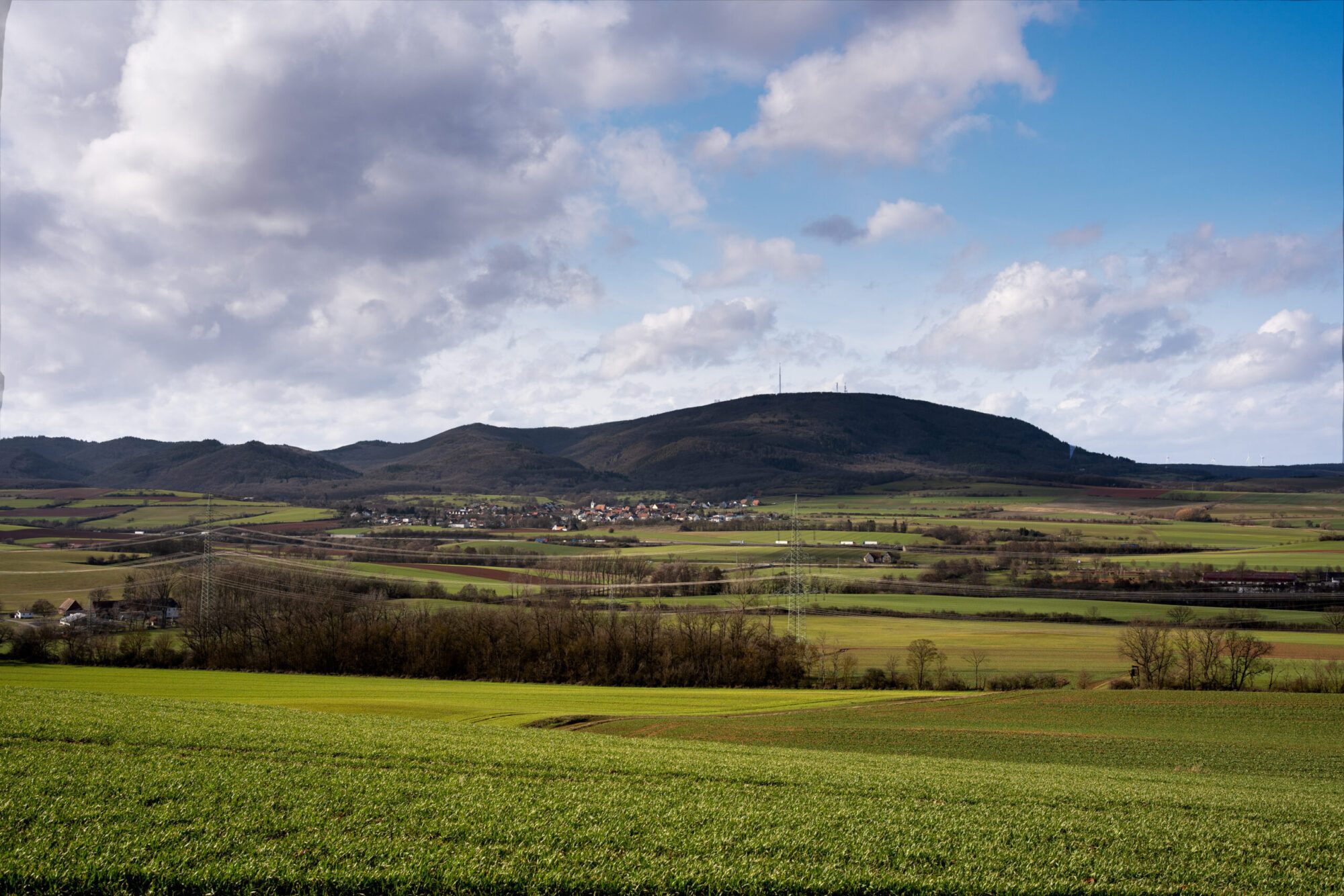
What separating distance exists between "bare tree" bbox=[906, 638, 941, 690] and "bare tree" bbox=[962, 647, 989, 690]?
3132mm

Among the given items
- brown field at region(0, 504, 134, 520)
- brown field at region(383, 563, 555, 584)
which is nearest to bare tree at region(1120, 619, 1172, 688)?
brown field at region(383, 563, 555, 584)

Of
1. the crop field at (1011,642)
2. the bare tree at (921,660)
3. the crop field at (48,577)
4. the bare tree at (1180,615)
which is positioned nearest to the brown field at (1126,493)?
the bare tree at (1180,615)

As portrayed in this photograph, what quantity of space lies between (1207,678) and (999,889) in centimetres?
5685

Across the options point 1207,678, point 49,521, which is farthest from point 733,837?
point 49,521

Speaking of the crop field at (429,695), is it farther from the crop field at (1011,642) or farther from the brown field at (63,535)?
the brown field at (63,535)

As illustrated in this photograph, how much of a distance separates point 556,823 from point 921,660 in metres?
52.2

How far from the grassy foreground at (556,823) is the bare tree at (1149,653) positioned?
4122 cm

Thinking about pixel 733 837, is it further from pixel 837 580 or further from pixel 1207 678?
pixel 837 580

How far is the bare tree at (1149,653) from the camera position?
58875mm

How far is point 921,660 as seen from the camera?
61.5 m

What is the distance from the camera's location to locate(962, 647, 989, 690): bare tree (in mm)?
61412

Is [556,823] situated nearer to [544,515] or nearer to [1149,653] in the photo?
[1149,653]

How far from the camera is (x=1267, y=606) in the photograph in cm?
8206

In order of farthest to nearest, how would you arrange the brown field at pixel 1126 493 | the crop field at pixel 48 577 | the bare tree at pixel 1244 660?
the brown field at pixel 1126 493 < the crop field at pixel 48 577 < the bare tree at pixel 1244 660
